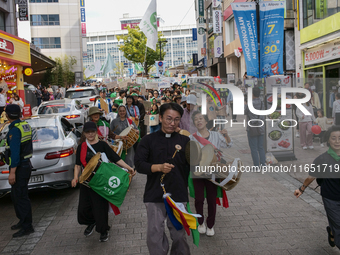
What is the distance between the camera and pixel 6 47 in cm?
2002

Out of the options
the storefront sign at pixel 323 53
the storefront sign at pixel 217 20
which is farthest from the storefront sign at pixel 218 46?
the storefront sign at pixel 323 53

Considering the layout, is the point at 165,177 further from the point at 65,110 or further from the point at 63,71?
the point at 63,71

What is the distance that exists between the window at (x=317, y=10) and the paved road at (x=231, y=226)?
11414 mm

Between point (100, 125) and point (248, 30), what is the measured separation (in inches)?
277

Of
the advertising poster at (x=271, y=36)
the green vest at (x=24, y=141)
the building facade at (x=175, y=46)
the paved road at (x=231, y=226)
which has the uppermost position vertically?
the building facade at (x=175, y=46)

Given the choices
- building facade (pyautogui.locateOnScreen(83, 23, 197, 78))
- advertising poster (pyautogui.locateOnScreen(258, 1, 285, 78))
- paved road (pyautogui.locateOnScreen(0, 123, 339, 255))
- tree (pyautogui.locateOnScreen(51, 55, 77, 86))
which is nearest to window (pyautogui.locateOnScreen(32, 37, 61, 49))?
tree (pyautogui.locateOnScreen(51, 55, 77, 86))

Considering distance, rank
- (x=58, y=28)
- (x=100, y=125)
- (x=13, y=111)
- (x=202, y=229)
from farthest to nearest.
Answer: (x=58, y=28) < (x=100, y=125) < (x=13, y=111) < (x=202, y=229)

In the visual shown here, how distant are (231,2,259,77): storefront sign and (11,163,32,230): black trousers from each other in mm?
8706

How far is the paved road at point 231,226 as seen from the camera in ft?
14.7

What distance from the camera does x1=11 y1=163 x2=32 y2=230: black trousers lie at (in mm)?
5088

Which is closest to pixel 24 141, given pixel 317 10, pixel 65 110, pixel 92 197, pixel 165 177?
pixel 92 197

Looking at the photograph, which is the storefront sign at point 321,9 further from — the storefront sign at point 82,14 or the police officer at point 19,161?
the storefront sign at point 82,14

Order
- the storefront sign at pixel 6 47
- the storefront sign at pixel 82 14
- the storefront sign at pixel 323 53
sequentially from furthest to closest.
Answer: the storefront sign at pixel 82 14
the storefront sign at pixel 6 47
the storefront sign at pixel 323 53

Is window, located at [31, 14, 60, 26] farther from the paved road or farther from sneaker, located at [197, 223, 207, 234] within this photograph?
sneaker, located at [197, 223, 207, 234]
